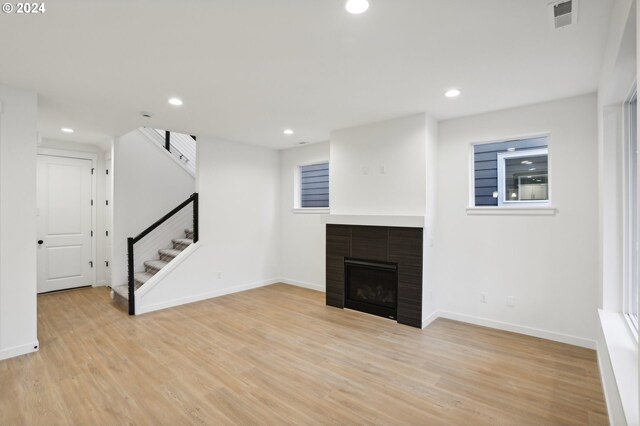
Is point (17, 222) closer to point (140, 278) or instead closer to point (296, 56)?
point (140, 278)

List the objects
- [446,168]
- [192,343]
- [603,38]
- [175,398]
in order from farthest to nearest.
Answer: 1. [446,168]
2. [192,343]
3. [175,398]
4. [603,38]

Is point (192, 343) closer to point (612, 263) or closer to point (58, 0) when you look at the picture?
point (58, 0)

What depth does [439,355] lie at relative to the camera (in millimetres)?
3248

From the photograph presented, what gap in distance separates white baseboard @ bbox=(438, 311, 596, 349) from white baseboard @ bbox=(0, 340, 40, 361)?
15.8 ft

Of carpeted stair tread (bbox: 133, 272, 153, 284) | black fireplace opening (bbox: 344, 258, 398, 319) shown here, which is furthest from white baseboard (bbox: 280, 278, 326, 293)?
carpeted stair tread (bbox: 133, 272, 153, 284)

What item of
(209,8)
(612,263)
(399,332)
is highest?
(209,8)

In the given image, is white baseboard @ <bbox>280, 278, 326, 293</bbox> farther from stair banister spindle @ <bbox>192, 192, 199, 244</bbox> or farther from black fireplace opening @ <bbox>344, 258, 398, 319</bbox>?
stair banister spindle @ <bbox>192, 192, 199, 244</bbox>

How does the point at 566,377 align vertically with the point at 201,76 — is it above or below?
below

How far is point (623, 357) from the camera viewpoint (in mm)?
1999

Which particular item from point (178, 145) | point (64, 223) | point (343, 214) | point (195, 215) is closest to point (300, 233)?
point (343, 214)

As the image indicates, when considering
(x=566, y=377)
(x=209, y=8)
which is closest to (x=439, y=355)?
(x=566, y=377)

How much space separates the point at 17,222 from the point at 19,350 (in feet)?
4.33

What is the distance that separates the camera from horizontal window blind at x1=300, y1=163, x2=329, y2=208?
6039mm

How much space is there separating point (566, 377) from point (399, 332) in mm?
1627
